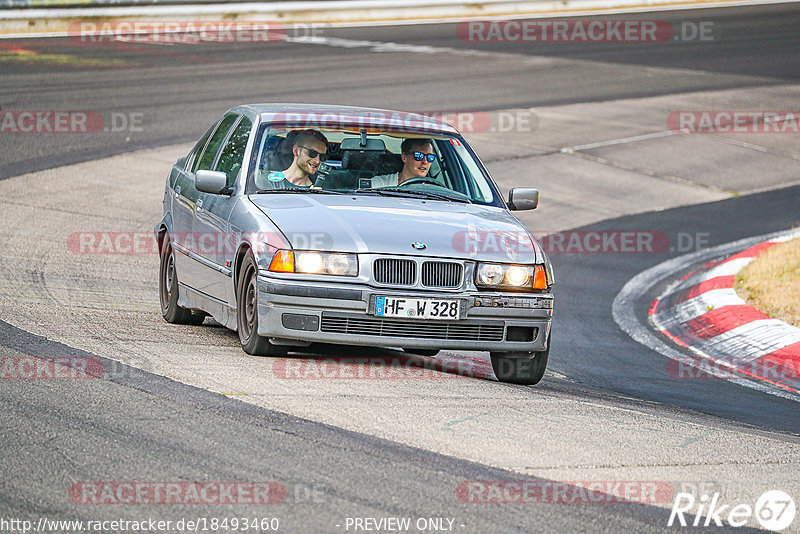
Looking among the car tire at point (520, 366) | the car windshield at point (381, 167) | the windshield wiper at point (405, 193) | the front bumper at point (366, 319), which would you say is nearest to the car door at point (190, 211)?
the car windshield at point (381, 167)

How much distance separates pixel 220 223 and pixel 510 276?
1.96 meters

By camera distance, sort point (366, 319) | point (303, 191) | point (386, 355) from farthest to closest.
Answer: point (386, 355)
point (303, 191)
point (366, 319)

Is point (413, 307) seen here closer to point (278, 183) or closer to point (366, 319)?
point (366, 319)

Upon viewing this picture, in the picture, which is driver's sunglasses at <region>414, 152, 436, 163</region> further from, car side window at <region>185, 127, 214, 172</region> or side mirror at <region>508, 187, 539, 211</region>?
car side window at <region>185, 127, 214, 172</region>

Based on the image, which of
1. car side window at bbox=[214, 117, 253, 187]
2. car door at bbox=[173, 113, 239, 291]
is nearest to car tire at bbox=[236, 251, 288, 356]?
car door at bbox=[173, 113, 239, 291]

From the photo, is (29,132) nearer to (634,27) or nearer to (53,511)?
(53,511)

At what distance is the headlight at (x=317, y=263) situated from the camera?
7.33 m

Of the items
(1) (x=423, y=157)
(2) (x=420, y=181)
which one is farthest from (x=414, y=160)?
(2) (x=420, y=181)

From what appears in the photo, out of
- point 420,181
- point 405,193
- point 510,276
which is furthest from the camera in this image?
point 420,181

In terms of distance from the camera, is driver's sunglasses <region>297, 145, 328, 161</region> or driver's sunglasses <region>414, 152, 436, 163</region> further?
driver's sunglasses <region>414, 152, 436, 163</region>

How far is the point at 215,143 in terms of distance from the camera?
9.39m

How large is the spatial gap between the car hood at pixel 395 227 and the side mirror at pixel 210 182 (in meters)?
0.21

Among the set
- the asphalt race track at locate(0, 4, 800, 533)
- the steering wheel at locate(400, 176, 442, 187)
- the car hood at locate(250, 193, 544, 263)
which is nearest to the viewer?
the asphalt race track at locate(0, 4, 800, 533)

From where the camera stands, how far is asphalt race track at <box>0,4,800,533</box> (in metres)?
5.09
